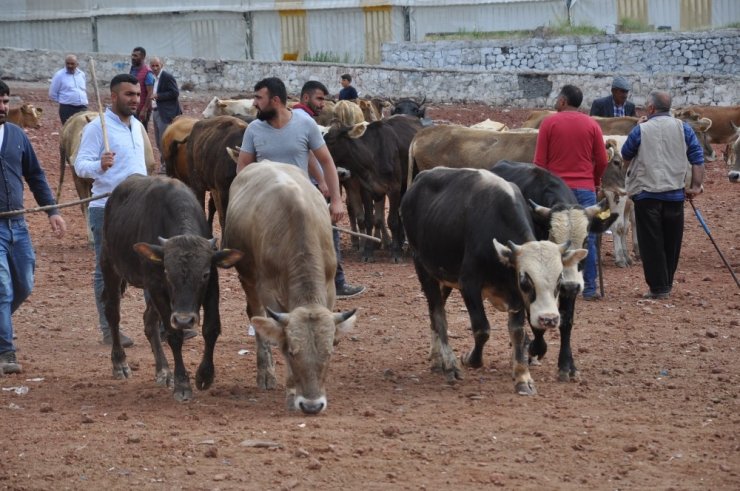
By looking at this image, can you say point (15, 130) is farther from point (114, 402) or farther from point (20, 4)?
point (20, 4)

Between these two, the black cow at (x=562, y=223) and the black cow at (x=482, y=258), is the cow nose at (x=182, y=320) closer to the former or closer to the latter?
the black cow at (x=482, y=258)

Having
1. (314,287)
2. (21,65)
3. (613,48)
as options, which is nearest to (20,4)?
(21,65)

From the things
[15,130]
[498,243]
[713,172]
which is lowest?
[713,172]

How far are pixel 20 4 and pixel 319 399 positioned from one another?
35.9 metres

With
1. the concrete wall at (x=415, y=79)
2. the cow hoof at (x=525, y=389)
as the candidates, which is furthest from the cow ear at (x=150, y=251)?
the concrete wall at (x=415, y=79)

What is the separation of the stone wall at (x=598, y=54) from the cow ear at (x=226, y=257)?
21468mm

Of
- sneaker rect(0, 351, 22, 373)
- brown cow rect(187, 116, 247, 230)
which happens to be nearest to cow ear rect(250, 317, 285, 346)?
sneaker rect(0, 351, 22, 373)

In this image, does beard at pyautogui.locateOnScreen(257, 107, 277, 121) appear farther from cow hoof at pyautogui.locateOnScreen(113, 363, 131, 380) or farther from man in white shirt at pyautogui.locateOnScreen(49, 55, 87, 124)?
man in white shirt at pyautogui.locateOnScreen(49, 55, 87, 124)

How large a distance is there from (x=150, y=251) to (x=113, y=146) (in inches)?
75.9

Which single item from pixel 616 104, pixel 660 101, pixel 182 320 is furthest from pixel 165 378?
pixel 616 104

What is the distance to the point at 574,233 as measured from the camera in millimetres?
9508

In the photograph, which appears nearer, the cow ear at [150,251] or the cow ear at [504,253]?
the cow ear at [150,251]

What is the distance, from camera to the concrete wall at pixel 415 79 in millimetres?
27156

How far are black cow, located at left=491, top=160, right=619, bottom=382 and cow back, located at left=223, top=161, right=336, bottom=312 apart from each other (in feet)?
Answer: 5.35
